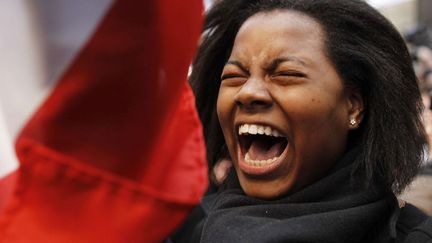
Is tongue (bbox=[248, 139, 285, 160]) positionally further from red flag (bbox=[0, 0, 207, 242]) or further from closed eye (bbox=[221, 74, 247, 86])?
red flag (bbox=[0, 0, 207, 242])

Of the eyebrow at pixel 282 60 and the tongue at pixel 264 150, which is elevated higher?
the eyebrow at pixel 282 60

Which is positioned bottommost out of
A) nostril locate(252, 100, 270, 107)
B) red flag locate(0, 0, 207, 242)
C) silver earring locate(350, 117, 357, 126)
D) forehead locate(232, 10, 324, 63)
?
silver earring locate(350, 117, 357, 126)

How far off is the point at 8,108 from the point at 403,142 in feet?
4.25

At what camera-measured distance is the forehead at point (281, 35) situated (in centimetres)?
162

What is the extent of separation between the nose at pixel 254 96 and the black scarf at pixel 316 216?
0.84 ft

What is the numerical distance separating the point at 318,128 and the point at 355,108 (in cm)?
18

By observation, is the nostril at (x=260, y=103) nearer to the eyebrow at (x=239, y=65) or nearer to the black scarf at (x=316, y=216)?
the eyebrow at (x=239, y=65)

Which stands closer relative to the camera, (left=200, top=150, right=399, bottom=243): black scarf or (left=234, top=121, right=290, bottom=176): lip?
(left=200, top=150, right=399, bottom=243): black scarf

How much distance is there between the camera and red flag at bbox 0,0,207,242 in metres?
0.66

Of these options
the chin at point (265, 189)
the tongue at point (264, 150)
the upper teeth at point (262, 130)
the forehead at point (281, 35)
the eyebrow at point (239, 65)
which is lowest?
the chin at point (265, 189)

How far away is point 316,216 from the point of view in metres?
1.53

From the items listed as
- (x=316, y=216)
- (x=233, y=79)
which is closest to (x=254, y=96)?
(x=233, y=79)

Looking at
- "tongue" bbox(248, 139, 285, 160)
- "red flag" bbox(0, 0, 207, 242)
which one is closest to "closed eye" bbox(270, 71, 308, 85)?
"tongue" bbox(248, 139, 285, 160)

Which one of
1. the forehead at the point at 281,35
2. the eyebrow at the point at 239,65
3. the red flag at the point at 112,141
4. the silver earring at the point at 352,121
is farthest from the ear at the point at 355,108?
the red flag at the point at 112,141
